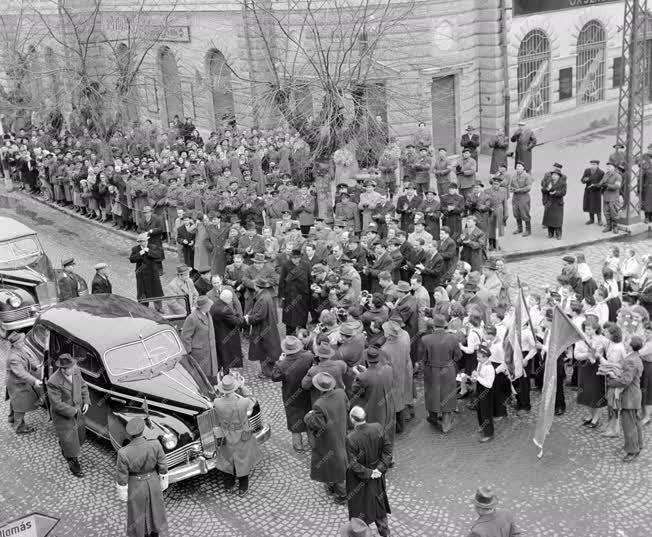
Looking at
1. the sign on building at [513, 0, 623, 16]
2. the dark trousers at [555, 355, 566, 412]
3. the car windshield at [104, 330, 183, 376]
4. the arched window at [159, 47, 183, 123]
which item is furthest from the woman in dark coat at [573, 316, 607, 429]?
the arched window at [159, 47, 183, 123]

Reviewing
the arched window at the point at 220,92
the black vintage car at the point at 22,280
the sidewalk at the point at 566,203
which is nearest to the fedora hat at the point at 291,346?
the black vintage car at the point at 22,280

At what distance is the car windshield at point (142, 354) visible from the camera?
11.9 metres

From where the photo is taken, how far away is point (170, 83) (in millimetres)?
36531

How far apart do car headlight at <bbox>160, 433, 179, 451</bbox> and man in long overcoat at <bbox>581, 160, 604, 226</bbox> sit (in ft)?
41.8

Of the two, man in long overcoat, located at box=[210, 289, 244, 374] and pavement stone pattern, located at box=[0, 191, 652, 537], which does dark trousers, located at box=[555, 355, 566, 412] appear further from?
man in long overcoat, located at box=[210, 289, 244, 374]

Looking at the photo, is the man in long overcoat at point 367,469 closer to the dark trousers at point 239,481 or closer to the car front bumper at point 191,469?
the dark trousers at point 239,481

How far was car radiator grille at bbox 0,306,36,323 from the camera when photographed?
54.0 ft

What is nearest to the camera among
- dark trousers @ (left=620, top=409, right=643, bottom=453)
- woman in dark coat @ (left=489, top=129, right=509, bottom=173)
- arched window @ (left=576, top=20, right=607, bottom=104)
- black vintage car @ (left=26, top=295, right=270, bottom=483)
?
dark trousers @ (left=620, top=409, right=643, bottom=453)

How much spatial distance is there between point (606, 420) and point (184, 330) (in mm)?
6219

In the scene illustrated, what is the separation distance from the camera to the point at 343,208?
19703 millimetres

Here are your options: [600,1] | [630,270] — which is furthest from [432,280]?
[600,1]

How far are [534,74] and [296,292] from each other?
16.2 meters

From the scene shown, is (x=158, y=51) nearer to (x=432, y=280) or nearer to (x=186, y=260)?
(x=186, y=260)

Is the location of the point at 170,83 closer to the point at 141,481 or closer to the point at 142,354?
the point at 142,354
